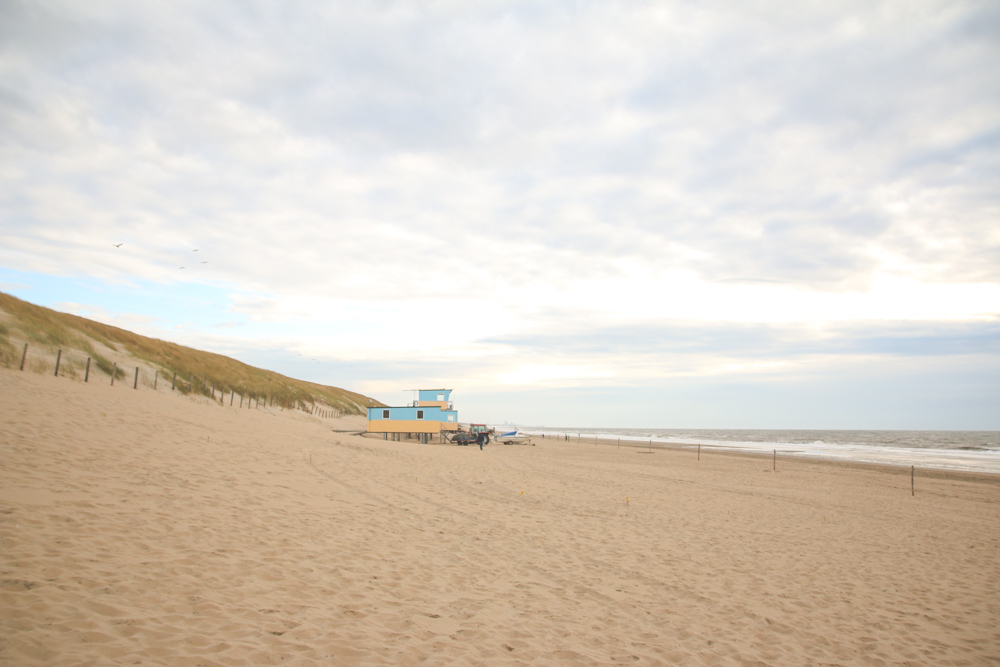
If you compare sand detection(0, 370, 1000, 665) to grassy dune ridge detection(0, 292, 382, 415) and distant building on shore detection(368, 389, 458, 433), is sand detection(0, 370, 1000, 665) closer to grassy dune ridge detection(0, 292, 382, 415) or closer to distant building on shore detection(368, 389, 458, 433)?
grassy dune ridge detection(0, 292, 382, 415)

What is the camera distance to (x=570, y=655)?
6168mm

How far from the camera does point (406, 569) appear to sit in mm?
8570

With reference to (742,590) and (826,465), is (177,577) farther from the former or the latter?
(826,465)

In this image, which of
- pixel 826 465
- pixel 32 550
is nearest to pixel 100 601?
pixel 32 550

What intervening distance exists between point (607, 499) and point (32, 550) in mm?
14708

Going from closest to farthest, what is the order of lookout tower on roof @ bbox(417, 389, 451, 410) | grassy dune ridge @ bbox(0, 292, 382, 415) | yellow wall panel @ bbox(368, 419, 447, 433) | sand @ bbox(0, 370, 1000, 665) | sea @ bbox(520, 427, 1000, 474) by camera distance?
sand @ bbox(0, 370, 1000, 665) → grassy dune ridge @ bbox(0, 292, 382, 415) → sea @ bbox(520, 427, 1000, 474) → yellow wall panel @ bbox(368, 419, 447, 433) → lookout tower on roof @ bbox(417, 389, 451, 410)

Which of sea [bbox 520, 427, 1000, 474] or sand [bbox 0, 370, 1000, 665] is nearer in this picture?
sand [bbox 0, 370, 1000, 665]

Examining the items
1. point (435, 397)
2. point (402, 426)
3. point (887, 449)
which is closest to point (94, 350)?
point (402, 426)

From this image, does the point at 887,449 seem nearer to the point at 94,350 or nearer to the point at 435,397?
the point at 435,397

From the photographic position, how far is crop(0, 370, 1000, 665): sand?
5742 millimetres

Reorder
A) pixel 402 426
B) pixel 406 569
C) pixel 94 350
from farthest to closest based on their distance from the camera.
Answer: pixel 402 426, pixel 94 350, pixel 406 569

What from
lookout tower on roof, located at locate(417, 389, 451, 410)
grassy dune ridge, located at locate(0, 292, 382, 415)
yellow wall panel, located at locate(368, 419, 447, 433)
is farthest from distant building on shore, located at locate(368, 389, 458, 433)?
grassy dune ridge, located at locate(0, 292, 382, 415)

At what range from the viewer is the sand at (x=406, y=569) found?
574 cm

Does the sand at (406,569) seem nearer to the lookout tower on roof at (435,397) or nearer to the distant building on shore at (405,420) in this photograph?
the distant building on shore at (405,420)
